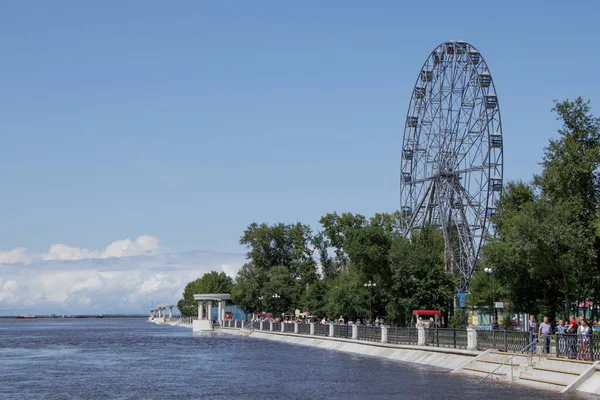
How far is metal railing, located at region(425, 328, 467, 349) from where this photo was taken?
45781mm

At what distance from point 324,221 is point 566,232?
71656mm

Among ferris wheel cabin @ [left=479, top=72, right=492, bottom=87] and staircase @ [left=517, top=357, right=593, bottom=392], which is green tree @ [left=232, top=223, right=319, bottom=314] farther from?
staircase @ [left=517, top=357, right=593, bottom=392]

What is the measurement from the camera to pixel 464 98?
77500 millimetres

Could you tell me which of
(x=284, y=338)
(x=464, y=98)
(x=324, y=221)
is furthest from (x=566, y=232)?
(x=324, y=221)

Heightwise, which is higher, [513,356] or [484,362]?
Result: [513,356]

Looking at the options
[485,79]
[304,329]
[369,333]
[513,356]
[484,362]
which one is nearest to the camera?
[513,356]

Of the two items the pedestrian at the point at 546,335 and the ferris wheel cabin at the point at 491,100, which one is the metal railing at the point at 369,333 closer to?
the ferris wheel cabin at the point at 491,100

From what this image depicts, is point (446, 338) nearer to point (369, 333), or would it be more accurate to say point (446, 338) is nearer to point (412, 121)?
point (369, 333)

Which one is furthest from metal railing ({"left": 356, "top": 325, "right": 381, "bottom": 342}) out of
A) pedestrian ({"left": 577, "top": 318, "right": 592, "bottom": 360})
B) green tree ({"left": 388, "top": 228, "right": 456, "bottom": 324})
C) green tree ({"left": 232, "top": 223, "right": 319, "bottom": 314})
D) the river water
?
green tree ({"left": 232, "top": 223, "right": 319, "bottom": 314})

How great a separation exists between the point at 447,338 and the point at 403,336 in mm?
7485

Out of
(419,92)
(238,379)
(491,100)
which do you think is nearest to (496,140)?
(491,100)

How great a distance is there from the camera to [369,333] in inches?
2475

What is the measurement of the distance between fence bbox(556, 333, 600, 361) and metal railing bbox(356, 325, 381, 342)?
2701 centimetres

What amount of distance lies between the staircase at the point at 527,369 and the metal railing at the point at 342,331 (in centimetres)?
2851
